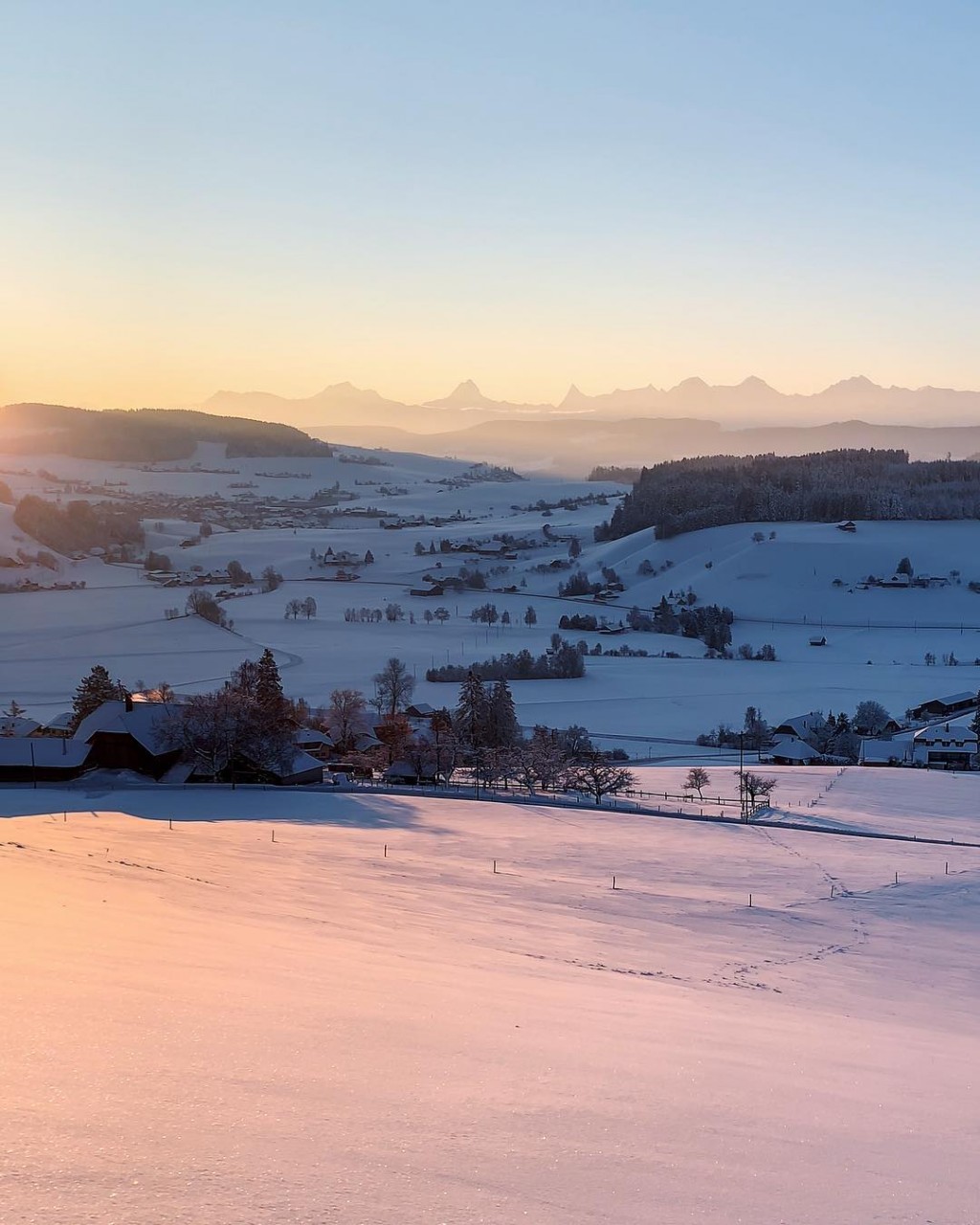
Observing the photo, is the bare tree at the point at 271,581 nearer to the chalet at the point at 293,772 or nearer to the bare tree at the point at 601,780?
the chalet at the point at 293,772

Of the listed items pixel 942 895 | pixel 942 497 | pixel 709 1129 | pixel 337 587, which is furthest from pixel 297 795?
pixel 942 497

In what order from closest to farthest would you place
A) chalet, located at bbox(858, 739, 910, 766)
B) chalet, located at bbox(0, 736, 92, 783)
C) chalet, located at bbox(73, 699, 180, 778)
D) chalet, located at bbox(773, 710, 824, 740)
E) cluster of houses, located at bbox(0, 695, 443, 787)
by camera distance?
chalet, located at bbox(0, 736, 92, 783) < cluster of houses, located at bbox(0, 695, 443, 787) < chalet, located at bbox(73, 699, 180, 778) < chalet, located at bbox(858, 739, 910, 766) < chalet, located at bbox(773, 710, 824, 740)

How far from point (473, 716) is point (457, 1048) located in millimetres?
34402

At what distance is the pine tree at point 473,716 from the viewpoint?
41.2 meters

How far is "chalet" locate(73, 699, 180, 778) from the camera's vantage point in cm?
3038

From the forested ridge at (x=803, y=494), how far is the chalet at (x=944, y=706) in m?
65.9

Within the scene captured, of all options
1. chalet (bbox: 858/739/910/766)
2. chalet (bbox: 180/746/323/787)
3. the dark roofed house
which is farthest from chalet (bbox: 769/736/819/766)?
chalet (bbox: 180/746/323/787)

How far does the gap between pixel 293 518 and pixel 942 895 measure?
15149 centimetres

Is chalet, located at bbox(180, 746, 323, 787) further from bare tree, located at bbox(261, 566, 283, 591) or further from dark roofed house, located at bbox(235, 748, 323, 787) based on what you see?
bare tree, located at bbox(261, 566, 283, 591)

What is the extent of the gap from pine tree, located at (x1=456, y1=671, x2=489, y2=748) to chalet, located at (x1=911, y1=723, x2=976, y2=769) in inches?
635

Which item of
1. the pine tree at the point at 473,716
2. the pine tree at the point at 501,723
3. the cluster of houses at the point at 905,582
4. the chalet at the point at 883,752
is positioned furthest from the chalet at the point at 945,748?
the cluster of houses at the point at 905,582

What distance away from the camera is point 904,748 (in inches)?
1692

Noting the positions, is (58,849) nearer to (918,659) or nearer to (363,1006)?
→ (363,1006)

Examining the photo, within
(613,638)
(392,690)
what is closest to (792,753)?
(392,690)
